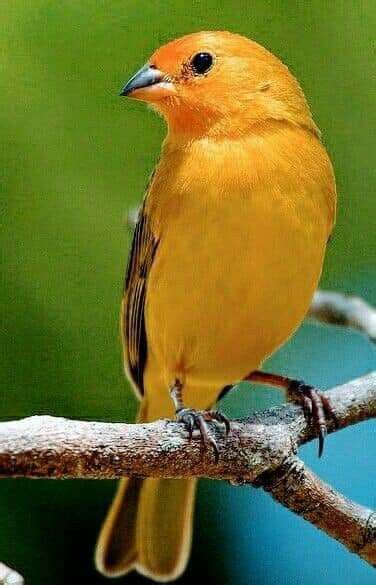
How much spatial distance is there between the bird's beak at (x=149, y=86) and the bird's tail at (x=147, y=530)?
39 cm

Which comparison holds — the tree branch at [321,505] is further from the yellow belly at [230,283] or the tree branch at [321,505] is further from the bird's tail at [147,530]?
the bird's tail at [147,530]

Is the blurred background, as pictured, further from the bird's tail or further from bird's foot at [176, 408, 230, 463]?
bird's foot at [176, 408, 230, 463]

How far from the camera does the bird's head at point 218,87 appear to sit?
2.92ft

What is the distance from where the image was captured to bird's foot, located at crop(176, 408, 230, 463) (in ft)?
2.76

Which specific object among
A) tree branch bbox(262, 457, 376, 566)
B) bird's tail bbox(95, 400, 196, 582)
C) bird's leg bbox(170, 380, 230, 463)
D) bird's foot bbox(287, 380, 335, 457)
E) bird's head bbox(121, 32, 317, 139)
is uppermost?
→ bird's head bbox(121, 32, 317, 139)

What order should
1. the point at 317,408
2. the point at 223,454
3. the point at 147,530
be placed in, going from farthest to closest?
the point at 147,530, the point at 317,408, the point at 223,454

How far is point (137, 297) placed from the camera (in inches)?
39.4

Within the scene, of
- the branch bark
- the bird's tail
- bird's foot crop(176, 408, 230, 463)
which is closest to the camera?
the branch bark

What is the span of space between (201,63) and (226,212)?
149mm

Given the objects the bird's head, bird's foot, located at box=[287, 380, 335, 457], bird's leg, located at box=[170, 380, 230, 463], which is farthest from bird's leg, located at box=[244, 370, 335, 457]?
the bird's head

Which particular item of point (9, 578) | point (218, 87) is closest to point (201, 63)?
point (218, 87)

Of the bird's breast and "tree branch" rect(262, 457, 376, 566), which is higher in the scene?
the bird's breast

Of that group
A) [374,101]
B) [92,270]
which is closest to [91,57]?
[92,270]

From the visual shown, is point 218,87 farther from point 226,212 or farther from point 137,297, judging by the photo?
point 137,297
